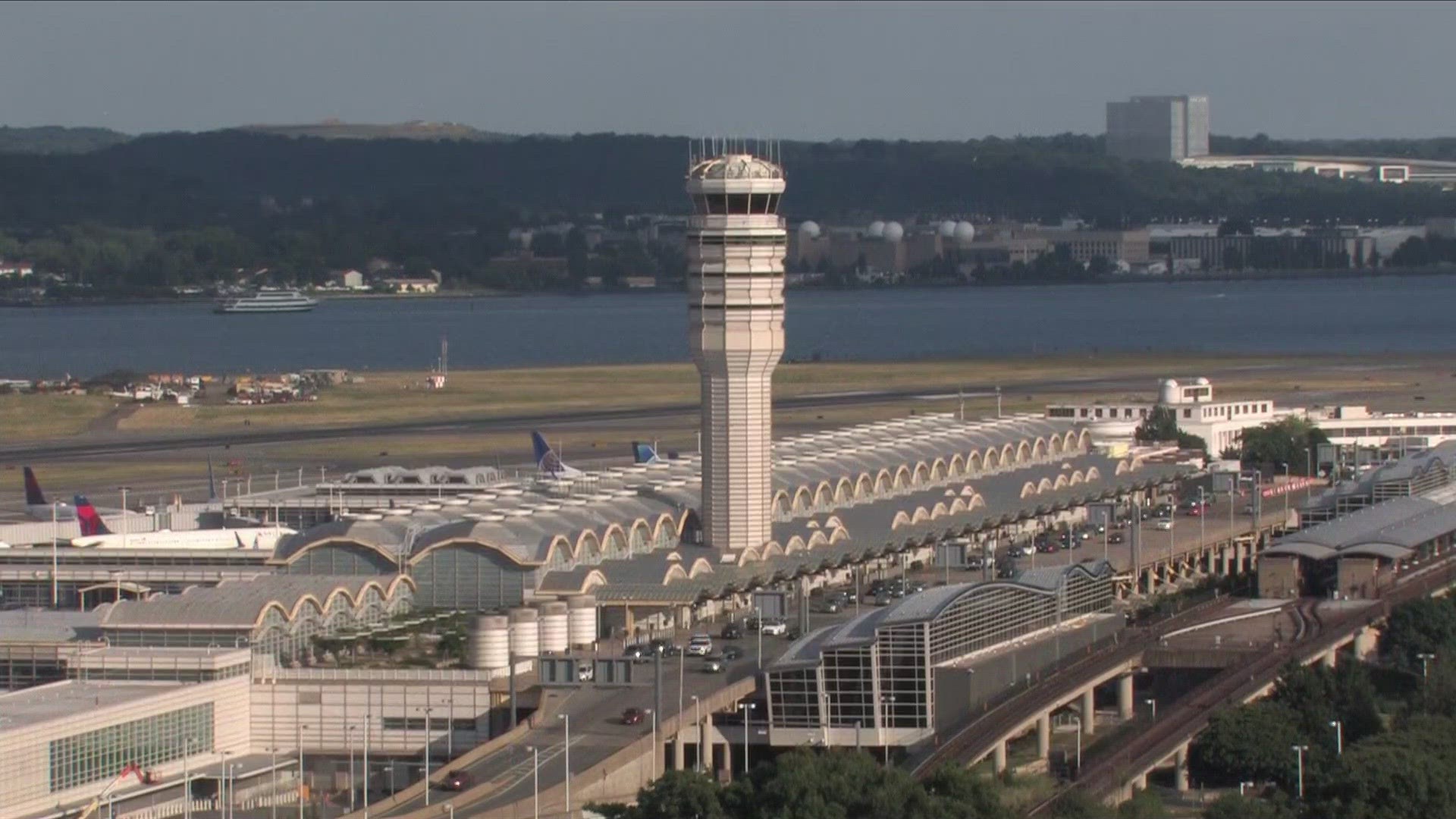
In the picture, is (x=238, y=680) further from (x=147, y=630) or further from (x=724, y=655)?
(x=724, y=655)

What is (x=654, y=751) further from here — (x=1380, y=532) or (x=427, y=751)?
(x=1380, y=532)

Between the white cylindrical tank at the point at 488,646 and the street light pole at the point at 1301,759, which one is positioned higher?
the white cylindrical tank at the point at 488,646

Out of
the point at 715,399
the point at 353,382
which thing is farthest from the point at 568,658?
the point at 353,382

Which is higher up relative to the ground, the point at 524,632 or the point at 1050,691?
the point at 524,632

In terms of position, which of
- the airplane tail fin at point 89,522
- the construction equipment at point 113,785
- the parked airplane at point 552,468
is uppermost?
the parked airplane at point 552,468

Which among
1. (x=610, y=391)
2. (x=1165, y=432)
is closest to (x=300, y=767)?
(x=1165, y=432)

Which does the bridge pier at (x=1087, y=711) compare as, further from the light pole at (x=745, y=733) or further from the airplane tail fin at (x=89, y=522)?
the airplane tail fin at (x=89, y=522)

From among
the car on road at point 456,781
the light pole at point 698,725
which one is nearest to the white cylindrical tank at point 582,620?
the light pole at point 698,725
